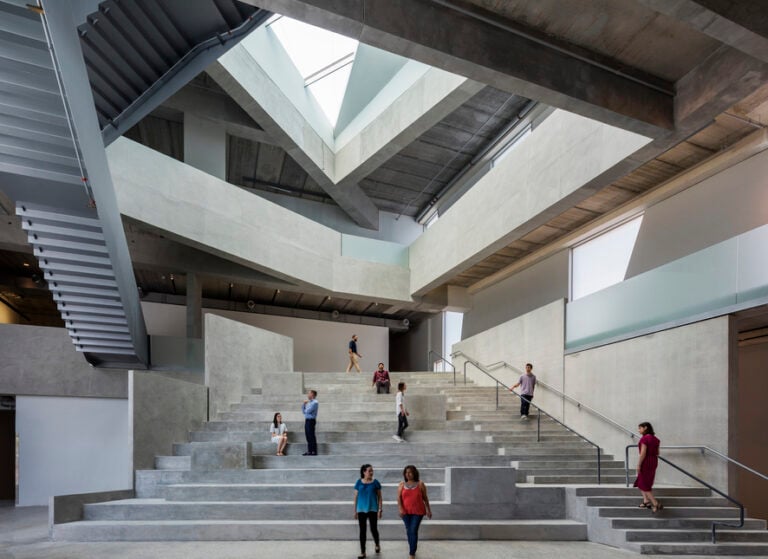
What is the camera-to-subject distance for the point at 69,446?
16.6 metres

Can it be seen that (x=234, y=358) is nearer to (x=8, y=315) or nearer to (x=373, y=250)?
(x=373, y=250)

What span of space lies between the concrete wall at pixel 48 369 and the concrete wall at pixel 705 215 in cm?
1438

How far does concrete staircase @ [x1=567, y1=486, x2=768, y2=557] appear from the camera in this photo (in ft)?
29.9

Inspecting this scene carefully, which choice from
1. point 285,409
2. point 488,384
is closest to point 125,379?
point 285,409

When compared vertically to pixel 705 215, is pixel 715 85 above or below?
above

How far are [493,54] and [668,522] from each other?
306 inches

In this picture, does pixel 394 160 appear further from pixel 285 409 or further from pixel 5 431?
pixel 5 431

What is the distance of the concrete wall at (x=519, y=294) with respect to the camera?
19156mm

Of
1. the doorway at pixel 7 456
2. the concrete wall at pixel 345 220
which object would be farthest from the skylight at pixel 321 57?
the doorway at pixel 7 456

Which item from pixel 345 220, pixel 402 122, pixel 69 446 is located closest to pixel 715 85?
pixel 402 122

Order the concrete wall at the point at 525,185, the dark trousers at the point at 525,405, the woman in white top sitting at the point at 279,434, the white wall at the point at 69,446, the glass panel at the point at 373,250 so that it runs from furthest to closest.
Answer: the glass panel at the point at 373,250 → the white wall at the point at 69,446 → the dark trousers at the point at 525,405 → the concrete wall at the point at 525,185 → the woman in white top sitting at the point at 279,434

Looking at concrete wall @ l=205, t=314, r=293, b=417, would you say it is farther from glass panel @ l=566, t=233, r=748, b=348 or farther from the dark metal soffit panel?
glass panel @ l=566, t=233, r=748, b=348

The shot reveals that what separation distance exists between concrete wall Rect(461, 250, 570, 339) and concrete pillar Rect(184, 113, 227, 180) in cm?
1068

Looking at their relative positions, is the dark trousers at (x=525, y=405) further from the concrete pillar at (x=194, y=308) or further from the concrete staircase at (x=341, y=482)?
the concrete pillar at (x=194, y=308)
